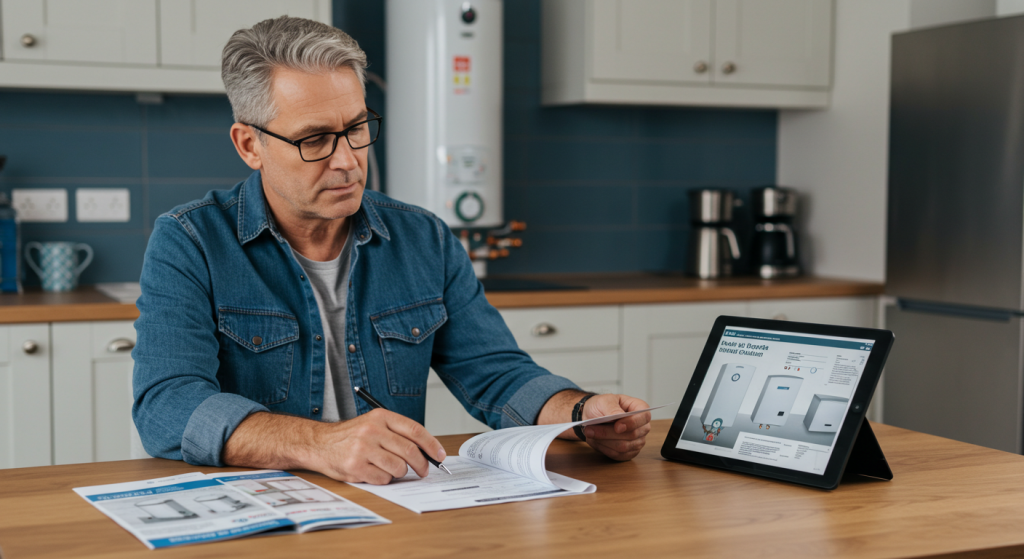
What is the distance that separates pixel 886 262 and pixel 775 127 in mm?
920

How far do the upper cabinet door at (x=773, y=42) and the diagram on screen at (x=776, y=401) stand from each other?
2.25 m

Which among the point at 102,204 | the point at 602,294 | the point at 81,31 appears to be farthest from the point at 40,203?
the point at 602,294

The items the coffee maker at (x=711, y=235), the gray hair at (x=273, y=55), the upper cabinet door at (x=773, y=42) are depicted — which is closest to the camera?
the gray hair at (x=273, y=55)

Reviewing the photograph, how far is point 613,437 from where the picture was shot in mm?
1229

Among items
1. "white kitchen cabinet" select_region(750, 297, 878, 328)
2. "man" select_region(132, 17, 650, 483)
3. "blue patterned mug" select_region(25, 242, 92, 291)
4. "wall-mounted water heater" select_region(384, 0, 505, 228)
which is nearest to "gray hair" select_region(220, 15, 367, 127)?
"man" select_region(132, 17, 650, 483)

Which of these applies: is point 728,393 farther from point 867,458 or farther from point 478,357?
point 478,357

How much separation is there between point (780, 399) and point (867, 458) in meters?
0.12

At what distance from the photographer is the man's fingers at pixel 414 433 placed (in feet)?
3.64

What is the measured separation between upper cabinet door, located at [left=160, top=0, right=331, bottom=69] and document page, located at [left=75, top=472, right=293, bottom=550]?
6.24ft

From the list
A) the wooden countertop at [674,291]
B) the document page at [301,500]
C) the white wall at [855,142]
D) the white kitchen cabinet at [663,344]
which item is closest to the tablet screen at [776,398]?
the document page at [301,500]

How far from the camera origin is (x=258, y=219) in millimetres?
1535

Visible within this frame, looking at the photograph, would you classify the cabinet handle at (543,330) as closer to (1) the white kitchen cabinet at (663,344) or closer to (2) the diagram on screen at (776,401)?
(1) the white kitchen cabinet at (663,344)

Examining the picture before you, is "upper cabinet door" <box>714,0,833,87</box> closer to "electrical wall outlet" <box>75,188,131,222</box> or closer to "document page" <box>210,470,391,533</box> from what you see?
"electrical wall outlet" <box>75,188,131,222</box>

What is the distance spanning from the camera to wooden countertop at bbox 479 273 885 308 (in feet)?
9.17
